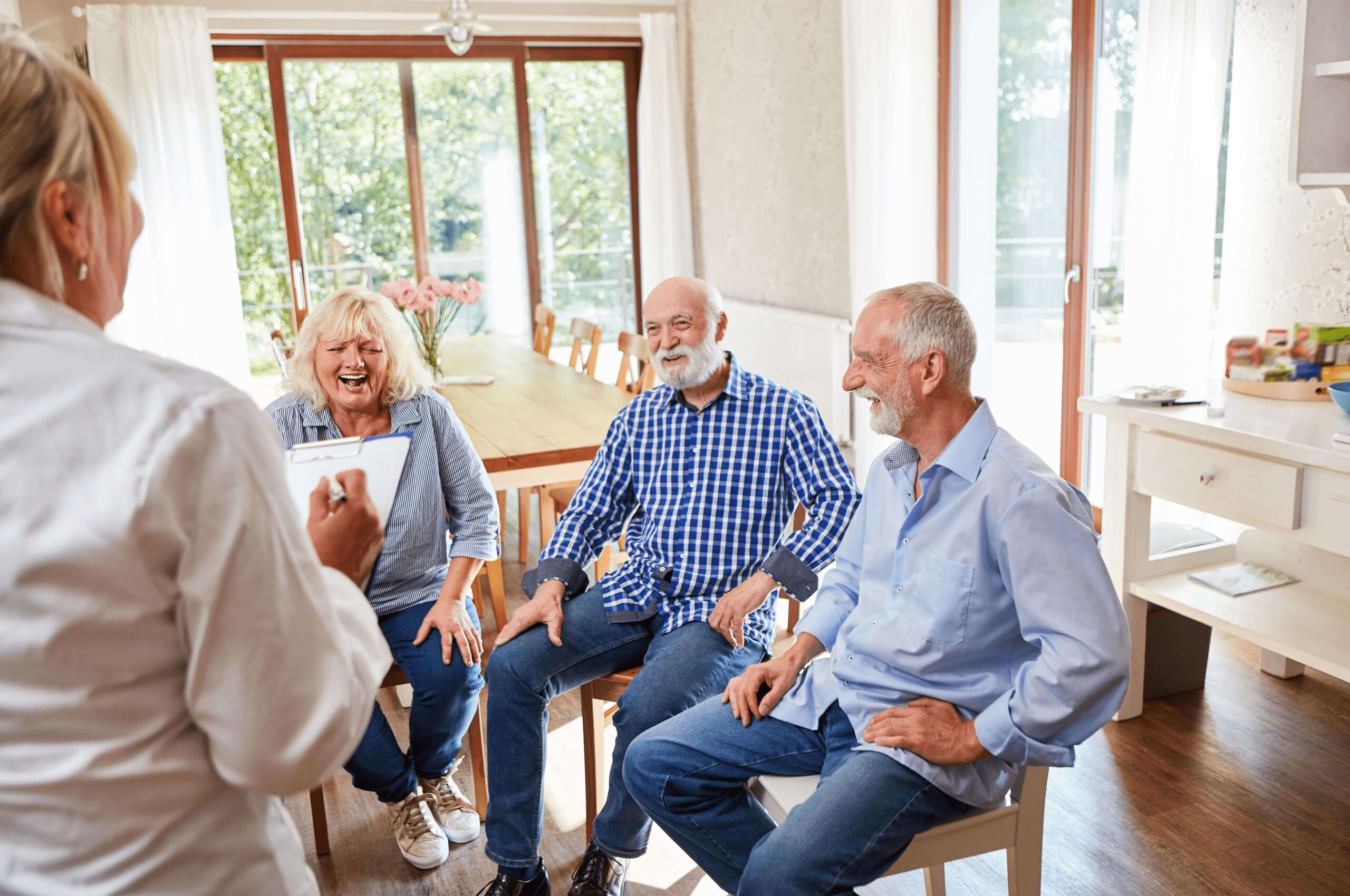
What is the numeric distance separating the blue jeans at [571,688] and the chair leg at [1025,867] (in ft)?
1.88

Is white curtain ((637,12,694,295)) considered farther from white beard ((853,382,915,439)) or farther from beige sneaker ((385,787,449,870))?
white beard ((853,382,915,439))

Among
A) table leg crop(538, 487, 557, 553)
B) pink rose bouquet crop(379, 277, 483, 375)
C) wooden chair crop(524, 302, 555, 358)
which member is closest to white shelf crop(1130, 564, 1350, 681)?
table leg crop(538, 487, 557, 553)

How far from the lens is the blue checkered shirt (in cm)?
201

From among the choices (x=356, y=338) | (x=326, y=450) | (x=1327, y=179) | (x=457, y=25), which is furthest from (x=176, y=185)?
(x=1327, y=179)

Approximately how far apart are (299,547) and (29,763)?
9.2 inches

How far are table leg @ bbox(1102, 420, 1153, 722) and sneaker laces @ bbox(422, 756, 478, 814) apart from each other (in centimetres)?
153

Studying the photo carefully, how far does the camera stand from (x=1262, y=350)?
2359mm

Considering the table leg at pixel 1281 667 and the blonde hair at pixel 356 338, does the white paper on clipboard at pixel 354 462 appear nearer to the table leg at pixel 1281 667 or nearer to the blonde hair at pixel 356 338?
the blonde hair at pixel 356 338

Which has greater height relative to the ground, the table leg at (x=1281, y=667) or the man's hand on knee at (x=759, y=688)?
the man's hand on knee at (x=759, y=688)

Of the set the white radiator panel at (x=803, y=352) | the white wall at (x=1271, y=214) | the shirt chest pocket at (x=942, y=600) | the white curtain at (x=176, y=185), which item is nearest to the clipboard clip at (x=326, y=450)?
the shirt chest pocket at (x=942, y=600)

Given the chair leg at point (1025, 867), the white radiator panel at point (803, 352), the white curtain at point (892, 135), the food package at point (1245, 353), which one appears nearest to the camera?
the chair leg at point (1025, 867)

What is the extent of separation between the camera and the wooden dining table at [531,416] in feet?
8.97

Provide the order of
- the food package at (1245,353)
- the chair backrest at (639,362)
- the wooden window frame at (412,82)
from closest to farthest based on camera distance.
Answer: the food package at (1245,353) → the chair backrest at (639,362) → the wooden window frame at (412,82)

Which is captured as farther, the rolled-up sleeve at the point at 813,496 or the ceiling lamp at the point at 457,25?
the ceiling lamp at the point at 457,25
